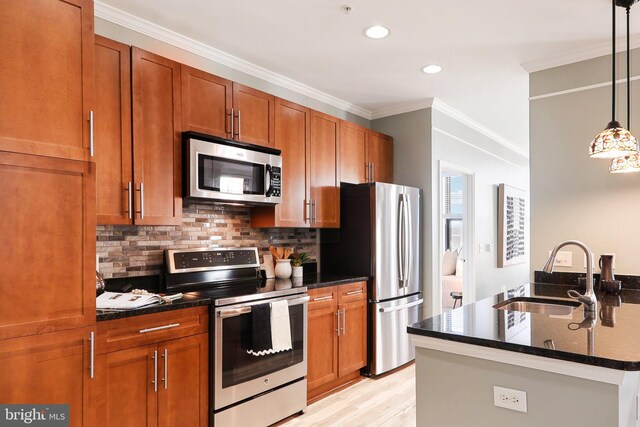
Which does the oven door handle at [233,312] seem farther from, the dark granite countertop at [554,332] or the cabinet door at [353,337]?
the dark granite countertop at [554,332]

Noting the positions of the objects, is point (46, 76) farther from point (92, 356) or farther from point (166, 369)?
point (166, 369)

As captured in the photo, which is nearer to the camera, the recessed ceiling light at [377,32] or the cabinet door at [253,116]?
the recessed ceiling light at [377,32]

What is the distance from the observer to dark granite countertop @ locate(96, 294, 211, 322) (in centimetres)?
195

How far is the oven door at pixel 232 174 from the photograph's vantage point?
2.59 metres

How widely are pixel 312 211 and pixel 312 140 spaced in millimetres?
598

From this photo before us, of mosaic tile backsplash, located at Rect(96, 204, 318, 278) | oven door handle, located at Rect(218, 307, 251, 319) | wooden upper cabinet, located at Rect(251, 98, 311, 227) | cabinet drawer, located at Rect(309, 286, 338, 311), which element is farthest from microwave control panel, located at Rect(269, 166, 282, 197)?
oven door handle, located at Rect(218, 307, 251, 319)

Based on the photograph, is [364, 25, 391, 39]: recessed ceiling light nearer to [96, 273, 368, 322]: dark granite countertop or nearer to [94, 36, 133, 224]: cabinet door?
[94, 36, 133, 224]: cabinet door

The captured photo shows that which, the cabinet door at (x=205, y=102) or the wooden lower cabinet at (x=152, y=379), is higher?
the cabinet door at (x=205, y=102)

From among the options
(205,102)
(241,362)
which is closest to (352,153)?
(205,102)

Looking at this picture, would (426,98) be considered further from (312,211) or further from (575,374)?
(575,374)

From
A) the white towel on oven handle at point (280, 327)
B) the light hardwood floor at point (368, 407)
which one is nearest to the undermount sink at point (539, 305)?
the light hardwood floor at point (368, 407)

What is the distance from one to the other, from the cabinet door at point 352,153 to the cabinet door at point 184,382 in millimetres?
2039

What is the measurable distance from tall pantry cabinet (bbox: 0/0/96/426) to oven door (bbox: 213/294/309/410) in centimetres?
76

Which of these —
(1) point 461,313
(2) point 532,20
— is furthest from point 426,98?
(1) point 461,313
